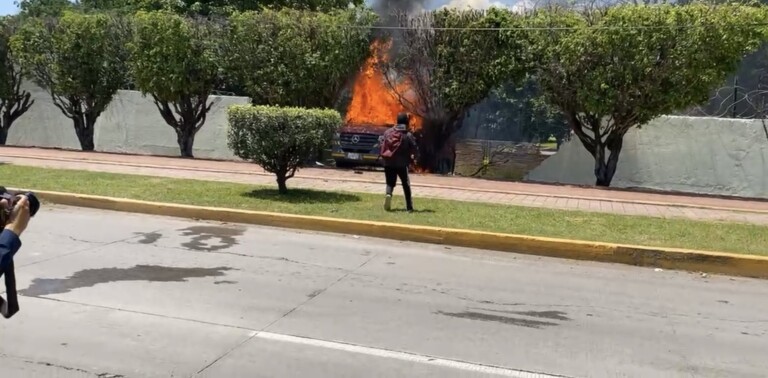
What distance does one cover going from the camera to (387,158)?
32.6 ft

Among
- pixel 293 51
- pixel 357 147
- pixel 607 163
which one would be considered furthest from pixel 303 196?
pixel 607 163

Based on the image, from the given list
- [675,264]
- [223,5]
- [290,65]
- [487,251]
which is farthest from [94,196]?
[223,5]

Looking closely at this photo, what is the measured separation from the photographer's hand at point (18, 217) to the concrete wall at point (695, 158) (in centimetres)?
1473

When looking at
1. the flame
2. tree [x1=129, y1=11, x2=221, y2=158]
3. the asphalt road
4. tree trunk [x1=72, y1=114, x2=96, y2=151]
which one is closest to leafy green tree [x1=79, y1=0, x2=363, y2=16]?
tree trunk [x1=72, y1=114, x2=96, y2=151]

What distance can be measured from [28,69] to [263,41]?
7.34m

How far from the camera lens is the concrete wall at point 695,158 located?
49.6 feet

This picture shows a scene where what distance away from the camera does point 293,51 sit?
16.6 metres

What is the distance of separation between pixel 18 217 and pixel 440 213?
7.66 meters

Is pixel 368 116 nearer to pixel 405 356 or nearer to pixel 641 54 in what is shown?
pixel 641 54

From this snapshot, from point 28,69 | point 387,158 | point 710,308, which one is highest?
point 28,69

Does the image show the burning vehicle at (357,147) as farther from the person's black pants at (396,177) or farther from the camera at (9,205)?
the camera at (9,205)

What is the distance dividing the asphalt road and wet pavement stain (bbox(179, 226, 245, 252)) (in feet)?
0.20

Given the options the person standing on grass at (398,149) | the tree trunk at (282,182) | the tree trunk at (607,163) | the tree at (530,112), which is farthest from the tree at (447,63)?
the person standing on grass at (398,149)

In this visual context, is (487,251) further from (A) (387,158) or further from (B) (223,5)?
(B) (223,5)
